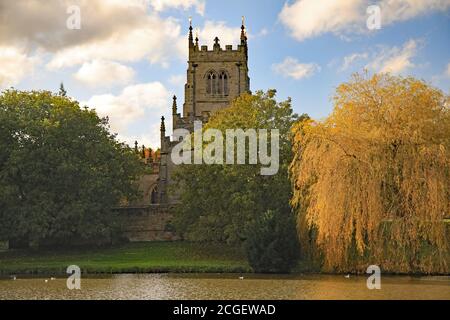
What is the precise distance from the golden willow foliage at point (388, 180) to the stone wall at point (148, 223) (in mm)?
25114

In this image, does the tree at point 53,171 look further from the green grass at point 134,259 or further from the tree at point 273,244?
the tree at point 273,244

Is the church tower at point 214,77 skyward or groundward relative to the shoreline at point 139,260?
skyward

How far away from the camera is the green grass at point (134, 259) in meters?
33.6

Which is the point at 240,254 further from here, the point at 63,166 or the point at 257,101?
the point at 63,166

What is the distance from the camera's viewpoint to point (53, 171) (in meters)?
43.1

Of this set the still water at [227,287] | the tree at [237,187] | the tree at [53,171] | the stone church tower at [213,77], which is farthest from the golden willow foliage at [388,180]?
the stone church tower at [213,77]

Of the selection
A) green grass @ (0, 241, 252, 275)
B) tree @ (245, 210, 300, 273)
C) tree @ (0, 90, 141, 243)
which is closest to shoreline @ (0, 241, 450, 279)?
green grass @ (0, 241, 252, 275)

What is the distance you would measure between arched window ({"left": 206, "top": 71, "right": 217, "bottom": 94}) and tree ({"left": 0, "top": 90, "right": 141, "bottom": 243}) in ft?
103

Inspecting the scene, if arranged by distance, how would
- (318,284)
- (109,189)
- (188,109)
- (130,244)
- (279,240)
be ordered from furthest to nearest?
(188,109)
(130,244)
(109,189)
(279,240)
(318,284)

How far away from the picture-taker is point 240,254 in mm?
40406

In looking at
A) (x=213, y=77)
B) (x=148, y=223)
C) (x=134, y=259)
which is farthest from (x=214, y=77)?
(x=134, y=259)
